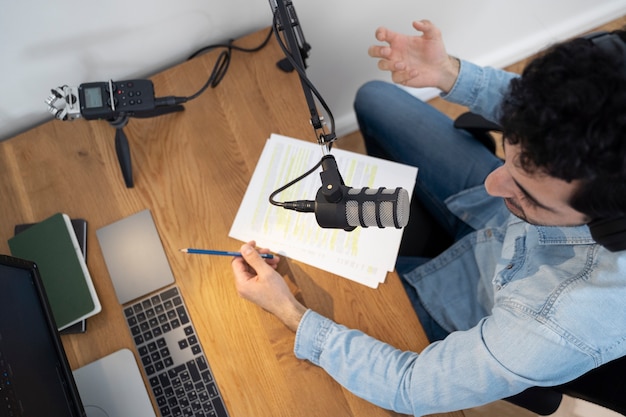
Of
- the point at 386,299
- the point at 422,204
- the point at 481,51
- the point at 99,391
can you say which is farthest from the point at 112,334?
the point at 481,51

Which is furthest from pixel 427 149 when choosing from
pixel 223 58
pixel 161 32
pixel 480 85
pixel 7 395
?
pixel 7 395

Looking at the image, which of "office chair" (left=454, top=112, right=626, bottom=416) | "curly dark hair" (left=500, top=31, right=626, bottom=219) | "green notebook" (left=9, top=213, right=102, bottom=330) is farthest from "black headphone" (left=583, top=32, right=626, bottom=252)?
"green notebook" (left=9, top=213, right=102, bottom=330)

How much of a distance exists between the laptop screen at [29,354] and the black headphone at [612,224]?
34.2 inches

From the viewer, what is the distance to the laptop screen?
684mm

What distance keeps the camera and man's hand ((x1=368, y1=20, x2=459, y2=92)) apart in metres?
0.50

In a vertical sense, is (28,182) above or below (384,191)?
above

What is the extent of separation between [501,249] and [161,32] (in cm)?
88

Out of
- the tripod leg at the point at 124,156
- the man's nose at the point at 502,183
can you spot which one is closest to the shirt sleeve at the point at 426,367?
the man's nose at the point at 502,183

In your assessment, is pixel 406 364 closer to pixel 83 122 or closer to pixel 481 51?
pixel 83 122

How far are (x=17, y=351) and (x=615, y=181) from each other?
2.94 ft

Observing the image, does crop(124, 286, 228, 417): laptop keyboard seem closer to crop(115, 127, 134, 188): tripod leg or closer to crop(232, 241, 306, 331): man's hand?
crop(232, 241, 306, 331): man's hand

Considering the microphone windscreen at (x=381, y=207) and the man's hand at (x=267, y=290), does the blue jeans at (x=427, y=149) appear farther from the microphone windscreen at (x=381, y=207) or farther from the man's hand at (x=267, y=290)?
the microphone windscreen at (x=381, y=207)

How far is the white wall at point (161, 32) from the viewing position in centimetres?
90

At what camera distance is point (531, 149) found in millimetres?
673
